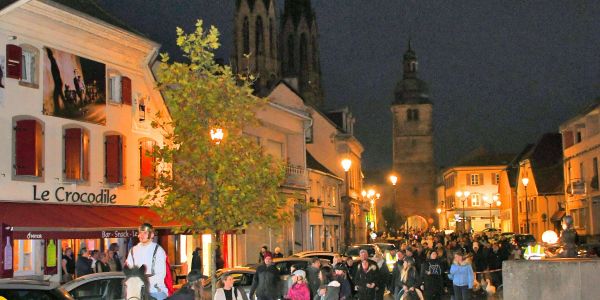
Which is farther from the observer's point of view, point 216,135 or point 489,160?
point 489,160

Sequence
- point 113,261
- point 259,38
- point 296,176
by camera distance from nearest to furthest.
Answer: point 113,261, point 296,176, point 259,38

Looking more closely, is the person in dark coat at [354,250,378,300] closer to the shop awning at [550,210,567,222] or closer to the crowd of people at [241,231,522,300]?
the crowd of people at [241,231,522,300]

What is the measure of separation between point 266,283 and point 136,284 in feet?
26.1

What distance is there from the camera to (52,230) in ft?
68.9

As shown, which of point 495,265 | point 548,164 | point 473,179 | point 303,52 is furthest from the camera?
point 303,52

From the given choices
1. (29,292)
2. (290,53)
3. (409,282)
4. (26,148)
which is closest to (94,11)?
(26,148)

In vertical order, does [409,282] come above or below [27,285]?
below

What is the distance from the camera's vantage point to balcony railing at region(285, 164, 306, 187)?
4081cm

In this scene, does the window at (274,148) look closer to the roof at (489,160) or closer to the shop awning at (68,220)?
the shop awning at (68,220)

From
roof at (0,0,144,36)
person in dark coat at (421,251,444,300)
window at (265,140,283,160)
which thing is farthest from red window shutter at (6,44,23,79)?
window at (265,140,283,160)

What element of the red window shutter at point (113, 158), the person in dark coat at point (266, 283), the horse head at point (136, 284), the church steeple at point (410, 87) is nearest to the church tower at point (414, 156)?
the church steeple at point (410, 87)

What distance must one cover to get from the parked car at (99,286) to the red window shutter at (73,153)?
8.75 meters

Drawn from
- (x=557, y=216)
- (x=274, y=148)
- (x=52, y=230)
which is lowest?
(x=52, y=230)

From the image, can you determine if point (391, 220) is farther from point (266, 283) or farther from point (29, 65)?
point (266, 283)
